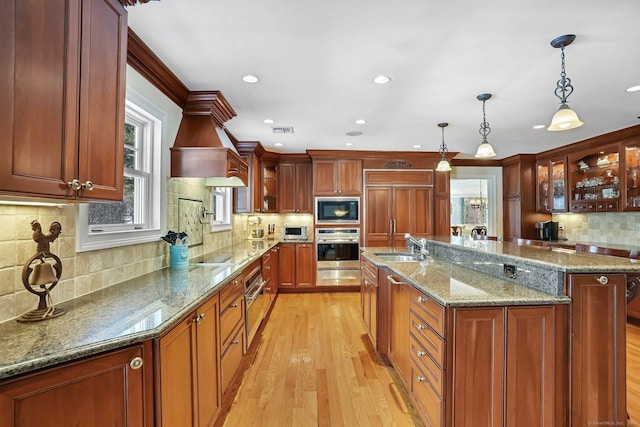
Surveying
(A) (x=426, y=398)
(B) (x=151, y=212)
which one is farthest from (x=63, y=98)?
(A) (x=426, y=398)

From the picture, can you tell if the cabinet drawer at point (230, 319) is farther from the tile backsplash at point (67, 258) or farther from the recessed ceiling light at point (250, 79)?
the recessed ceiling light at point (250, 79)

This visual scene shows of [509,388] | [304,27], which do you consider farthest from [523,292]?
[304,27]

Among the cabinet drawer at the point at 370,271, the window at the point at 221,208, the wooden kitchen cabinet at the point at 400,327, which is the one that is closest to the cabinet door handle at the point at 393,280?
the wooden kitchen cabinet at the point at 400,327

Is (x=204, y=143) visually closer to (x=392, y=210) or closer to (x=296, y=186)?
(x=296, y=186)

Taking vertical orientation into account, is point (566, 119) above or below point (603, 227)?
above

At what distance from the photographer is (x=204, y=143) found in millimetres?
2824

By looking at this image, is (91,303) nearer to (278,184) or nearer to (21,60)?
(21,60)

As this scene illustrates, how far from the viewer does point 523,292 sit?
69.3 inches

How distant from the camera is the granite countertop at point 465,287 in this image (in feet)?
5.29

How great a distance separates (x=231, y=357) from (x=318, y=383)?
73 centimetres

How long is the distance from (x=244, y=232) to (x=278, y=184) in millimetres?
1075

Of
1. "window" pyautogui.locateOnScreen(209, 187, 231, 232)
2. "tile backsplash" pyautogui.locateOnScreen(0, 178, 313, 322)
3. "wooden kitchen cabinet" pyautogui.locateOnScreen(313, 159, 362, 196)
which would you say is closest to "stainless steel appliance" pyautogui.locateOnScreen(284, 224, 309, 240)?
"wooden kitchen cabinet" pyautogui.locateOnScreen(313, 159, 362, 196)

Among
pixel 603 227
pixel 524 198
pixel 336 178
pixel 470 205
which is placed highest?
pixel 336 178

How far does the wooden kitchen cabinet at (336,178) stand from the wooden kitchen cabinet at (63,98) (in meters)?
4.10
